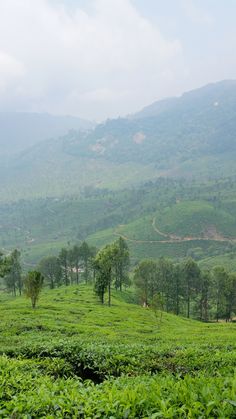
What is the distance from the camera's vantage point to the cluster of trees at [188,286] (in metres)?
93.8

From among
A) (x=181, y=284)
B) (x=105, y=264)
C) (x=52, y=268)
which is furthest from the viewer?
(x=52, y=268)

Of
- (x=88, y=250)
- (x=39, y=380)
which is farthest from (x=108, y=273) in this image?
(x=39, y=380)

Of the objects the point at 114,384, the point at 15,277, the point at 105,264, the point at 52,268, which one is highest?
the point at 114,384

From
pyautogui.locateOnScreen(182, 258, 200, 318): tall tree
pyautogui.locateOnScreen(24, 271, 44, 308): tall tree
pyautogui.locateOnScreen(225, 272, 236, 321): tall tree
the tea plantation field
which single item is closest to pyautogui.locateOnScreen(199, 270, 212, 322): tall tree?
pyautogui.locateOnScreen(182, 258, 200, 318): tall tree

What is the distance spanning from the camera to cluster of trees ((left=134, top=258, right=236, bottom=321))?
308 feet

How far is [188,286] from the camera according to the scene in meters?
101

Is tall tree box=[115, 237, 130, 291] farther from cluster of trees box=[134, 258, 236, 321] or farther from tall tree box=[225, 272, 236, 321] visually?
tall tree box=[225, 272, 236, 321]

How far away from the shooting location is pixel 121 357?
16.0 meters

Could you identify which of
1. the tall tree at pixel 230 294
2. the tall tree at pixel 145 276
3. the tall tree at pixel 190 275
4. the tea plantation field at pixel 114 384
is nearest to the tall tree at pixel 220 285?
the tall tree at pixel 230 294

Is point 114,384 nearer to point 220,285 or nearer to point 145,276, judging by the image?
point 220,285

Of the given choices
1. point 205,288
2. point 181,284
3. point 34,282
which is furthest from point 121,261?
point 34,282

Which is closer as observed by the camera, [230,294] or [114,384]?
[114,384]

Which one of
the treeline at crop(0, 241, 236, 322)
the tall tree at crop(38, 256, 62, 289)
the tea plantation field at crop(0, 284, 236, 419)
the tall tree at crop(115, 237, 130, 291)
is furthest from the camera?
the tall tree at crop(38, 256, 62, 289)

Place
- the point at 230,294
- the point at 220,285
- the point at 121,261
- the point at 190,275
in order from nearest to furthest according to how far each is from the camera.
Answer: the point at 230,294 → the point at 220,285 → the point at 121,261 → the point at 190,275
